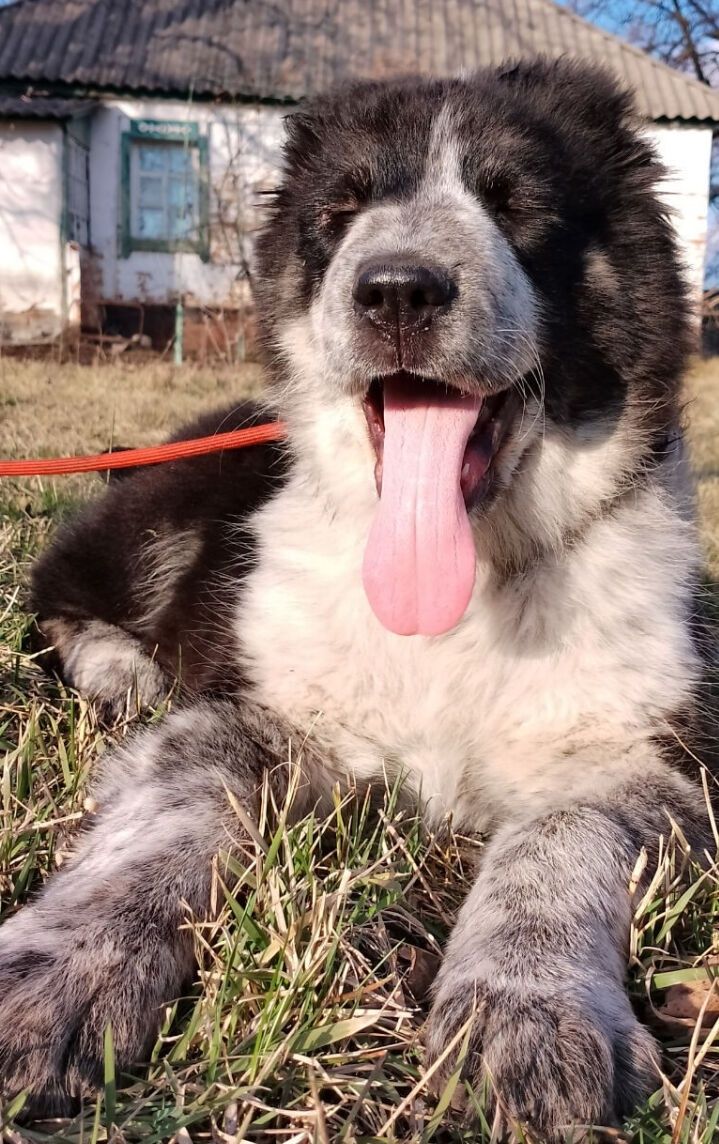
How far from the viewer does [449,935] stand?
6.41 feet

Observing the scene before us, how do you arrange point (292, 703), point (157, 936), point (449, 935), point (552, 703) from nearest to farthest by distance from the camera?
point (157, 936)
point (449, 935)
point (552, 703)
point (292, 703)

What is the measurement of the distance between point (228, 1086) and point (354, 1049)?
0.24 meters

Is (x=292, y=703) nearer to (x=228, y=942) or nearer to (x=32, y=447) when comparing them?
(x=228, y=942)

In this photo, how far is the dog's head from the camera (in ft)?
7.30

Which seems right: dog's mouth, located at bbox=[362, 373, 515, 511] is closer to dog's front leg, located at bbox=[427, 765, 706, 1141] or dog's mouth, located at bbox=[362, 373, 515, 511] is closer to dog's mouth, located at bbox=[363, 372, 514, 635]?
dog's mouth, located at bbox=[363, 372, 514, 635]

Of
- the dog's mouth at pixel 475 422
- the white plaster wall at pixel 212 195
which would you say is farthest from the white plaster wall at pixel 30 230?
the dog's mouth at pixel 475 422

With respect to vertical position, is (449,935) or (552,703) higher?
(552,703)

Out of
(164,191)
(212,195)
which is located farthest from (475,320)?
(164,191)

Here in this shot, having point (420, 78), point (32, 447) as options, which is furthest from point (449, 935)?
point (32, 447)

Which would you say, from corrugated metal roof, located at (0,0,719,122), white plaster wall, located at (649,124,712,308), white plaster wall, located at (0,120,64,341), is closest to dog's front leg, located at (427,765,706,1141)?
white plaster wall, located at (649,124,712,308)

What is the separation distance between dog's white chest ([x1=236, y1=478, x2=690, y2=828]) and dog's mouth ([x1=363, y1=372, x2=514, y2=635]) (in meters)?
0.20

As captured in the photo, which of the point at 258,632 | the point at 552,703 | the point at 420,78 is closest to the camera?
the point at 552,703

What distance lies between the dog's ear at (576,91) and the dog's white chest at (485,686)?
1.18m

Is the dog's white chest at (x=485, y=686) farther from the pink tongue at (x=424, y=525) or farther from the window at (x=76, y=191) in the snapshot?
the window at (x=76, y=191)
